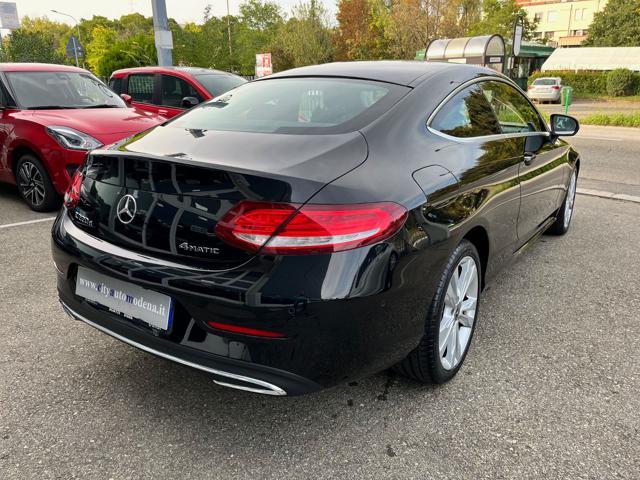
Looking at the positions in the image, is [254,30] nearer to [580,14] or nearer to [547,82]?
[547,82]

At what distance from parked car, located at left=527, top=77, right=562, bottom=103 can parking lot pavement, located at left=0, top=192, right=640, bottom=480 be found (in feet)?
98.8

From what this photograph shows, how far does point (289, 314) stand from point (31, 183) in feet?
16.8

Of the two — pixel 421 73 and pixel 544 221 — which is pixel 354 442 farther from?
pixel 544 221

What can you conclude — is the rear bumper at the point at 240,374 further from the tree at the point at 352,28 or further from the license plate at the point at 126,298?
the tree at the point at 352,28

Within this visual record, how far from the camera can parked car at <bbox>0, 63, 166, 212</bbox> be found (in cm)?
544

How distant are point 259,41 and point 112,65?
2609 cm

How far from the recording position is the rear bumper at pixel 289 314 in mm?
1810

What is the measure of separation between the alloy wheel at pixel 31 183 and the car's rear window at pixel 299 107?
11.6 ft

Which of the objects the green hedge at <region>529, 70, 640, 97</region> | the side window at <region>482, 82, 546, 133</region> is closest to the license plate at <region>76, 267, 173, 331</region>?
the side window at <region>482, 82, 546, 133</region>

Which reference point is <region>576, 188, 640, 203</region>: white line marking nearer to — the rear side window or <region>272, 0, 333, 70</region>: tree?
the rear side window

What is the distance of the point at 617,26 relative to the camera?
2346 inches

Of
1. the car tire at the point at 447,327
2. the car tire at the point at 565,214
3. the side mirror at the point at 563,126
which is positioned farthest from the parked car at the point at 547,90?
the car tire at the point at 447,327

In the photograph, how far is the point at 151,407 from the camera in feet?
7.79

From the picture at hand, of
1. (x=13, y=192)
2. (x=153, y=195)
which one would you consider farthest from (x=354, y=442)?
(x=13, y=192)
